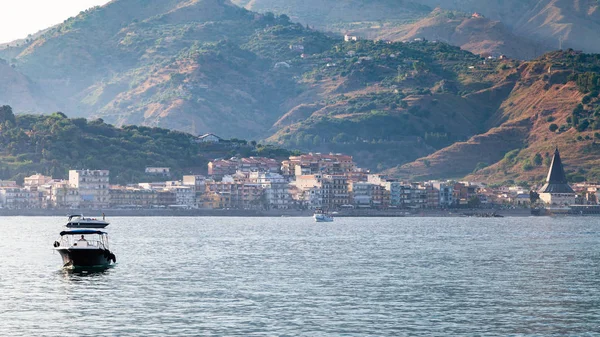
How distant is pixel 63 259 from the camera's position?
8338cm

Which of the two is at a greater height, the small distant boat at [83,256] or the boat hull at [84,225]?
the boat hull at [84,225]

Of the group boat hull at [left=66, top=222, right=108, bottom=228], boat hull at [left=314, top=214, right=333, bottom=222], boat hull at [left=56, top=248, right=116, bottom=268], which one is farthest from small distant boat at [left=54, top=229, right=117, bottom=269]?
boat hull at [left=314, top=214, right=333, bottom=222]

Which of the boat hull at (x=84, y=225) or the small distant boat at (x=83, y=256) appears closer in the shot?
the small distant boat at (x=83, y=256)

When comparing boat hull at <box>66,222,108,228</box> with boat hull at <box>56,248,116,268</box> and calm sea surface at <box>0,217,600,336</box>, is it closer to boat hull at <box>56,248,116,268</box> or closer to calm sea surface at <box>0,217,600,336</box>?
calm sea surface at <box>0,217,600,336</box>

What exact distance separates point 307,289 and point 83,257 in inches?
717

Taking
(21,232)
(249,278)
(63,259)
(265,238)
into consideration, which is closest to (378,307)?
(249,278)

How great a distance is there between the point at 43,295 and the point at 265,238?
56357 mm

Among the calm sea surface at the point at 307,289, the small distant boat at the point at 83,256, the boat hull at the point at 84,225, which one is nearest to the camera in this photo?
the calm sea surface at the point at 307,289

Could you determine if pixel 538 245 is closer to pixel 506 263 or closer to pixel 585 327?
pixel 506 263

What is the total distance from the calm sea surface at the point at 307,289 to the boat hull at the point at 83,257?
1514mm

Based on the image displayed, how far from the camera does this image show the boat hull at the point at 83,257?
3241 inches

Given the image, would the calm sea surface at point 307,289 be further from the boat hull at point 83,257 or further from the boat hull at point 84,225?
the boat hull at point 84,225

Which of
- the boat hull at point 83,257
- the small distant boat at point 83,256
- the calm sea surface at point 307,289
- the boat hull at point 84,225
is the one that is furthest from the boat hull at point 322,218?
the boat hull at point 83,257

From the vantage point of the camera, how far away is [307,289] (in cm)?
7069
